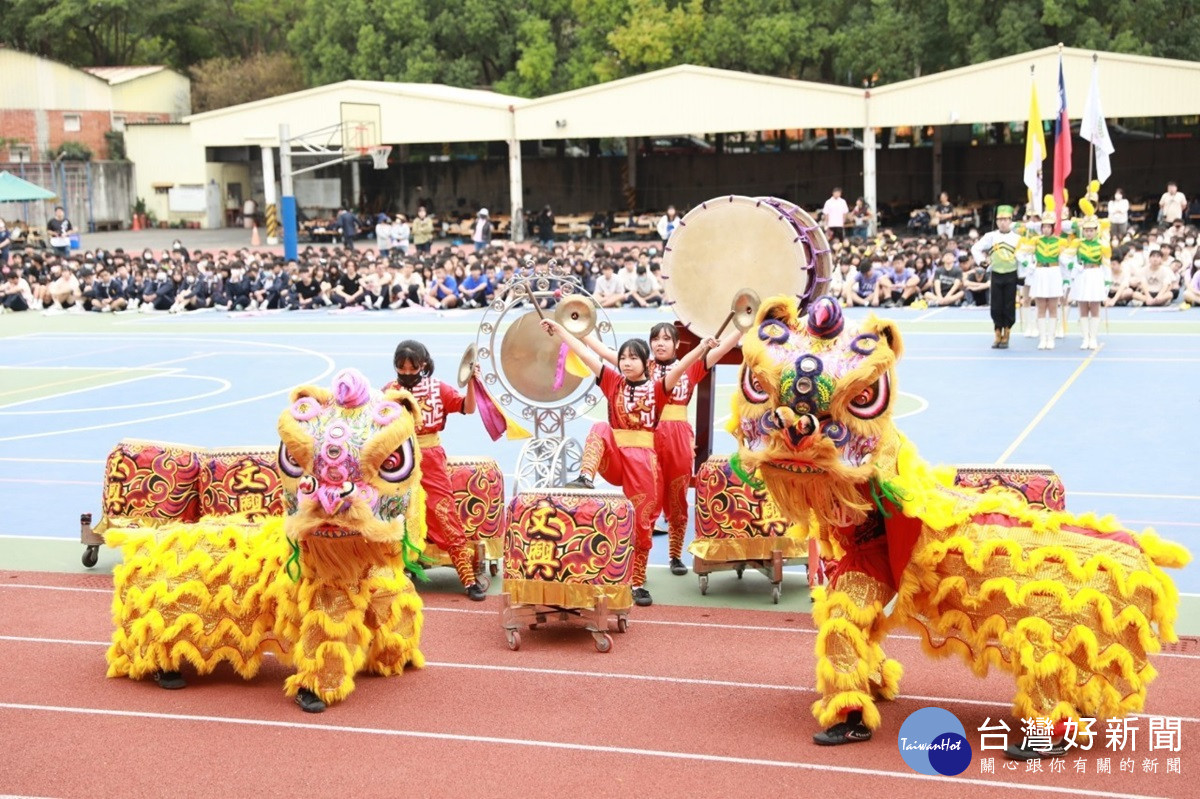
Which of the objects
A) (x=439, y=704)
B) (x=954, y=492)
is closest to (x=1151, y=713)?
(x=954, y=492)

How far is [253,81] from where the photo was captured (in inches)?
2095

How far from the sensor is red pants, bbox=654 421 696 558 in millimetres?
9594

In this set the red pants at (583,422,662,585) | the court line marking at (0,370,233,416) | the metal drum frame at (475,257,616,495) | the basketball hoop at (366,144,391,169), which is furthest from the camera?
the basketball hoop at (366,144,391,169)

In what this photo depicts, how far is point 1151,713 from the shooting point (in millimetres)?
6934

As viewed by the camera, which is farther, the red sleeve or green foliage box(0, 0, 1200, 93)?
green foliage box(0, 0, 1200, 93)

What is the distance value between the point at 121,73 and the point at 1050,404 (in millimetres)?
44628

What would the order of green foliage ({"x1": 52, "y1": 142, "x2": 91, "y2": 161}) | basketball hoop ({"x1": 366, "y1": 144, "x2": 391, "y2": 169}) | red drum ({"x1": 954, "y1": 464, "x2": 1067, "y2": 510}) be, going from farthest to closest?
green foliage ({"x1": 52, "y1": 142, "x2": 91, "y2": 161}) → basketball hoop ({"x1": 366, "y1": 144, "x2": 391, "y2": 169}) → red drum ({"x1": 954, "y1": 464, "x2": 1067, "y2": 510})

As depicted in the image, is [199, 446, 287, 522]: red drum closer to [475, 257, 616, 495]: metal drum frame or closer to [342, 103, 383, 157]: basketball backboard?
[475, 257, 616, 495]: metal drum frame

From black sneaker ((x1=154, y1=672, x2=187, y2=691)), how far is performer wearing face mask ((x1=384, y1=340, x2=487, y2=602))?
2.12 meters

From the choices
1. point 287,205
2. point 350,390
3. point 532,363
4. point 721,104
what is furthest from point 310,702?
point 721,104

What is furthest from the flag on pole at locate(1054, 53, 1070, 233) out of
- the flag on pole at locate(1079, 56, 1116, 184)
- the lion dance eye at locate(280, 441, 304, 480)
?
the lion dance eye at locate(280, 441, 304, 480)

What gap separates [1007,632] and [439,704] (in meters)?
2.83

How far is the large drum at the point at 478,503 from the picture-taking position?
9.67m

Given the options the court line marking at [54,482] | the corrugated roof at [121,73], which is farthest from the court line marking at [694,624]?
the corrugated roof at [121,73]
